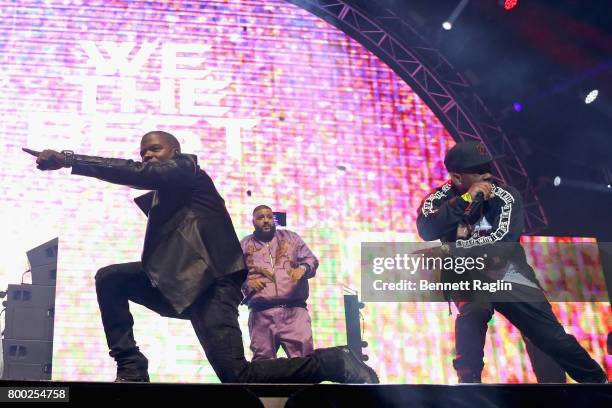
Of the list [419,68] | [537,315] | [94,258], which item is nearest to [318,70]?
[419,68]

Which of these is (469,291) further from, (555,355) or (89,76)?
(89,76)

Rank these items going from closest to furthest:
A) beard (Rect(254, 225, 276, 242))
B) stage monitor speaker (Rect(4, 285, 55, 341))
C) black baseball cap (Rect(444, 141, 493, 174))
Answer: black baseball cap (Rect(444, 141, 493, 174)) < stage monitor speaker (Rect(4, 285, 55, 341)) < beard (Rect(254, 225, 276, 242))

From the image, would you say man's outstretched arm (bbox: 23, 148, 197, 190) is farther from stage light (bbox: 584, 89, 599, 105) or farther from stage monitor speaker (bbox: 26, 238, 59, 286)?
stage light (bbox: 584, 89, 599, 105)

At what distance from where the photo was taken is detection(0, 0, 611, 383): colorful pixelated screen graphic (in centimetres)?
643

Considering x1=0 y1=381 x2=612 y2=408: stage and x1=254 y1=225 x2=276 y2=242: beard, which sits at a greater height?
x1=254 y1=225 x2=276 y2=242: beard

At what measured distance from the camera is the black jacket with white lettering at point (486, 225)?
153 inches

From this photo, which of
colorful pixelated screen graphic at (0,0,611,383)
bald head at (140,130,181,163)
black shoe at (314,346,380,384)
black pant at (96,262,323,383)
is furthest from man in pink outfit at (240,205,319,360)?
black shoe at (314,346,380,384)

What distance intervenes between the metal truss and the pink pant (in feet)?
9.70

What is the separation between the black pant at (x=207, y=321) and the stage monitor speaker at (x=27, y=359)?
281 centimetres

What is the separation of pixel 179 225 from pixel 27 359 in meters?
3.19

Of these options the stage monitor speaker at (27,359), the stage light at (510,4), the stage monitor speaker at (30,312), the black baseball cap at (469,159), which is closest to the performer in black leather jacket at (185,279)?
the black baseball cap at (469,159)

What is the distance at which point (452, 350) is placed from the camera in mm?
6754

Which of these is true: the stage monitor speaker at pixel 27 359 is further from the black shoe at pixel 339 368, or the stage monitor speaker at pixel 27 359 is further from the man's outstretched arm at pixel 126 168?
the black shoe at pixel 339 368

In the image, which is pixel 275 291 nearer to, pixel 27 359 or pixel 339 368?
pixel 27 359
